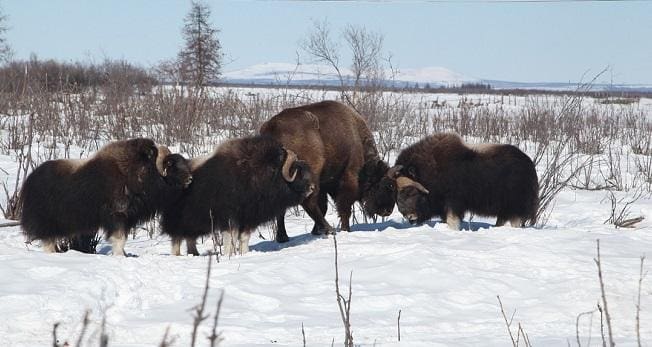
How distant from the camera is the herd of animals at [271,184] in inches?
299

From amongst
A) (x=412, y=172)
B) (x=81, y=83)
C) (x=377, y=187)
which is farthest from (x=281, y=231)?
(x=81, y=83)

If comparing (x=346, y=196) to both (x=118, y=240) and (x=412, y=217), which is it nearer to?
(x=412, y=217)

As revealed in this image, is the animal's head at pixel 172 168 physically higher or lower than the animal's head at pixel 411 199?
higher

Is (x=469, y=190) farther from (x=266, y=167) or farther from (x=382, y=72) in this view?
(x=382, y=72)

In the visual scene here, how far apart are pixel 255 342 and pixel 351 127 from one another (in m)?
5.02

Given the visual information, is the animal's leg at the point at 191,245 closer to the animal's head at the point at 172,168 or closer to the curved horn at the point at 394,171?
the animal's head at the point at 172,168

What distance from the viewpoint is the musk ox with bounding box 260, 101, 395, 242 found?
9.02 metres

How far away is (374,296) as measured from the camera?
6.17m

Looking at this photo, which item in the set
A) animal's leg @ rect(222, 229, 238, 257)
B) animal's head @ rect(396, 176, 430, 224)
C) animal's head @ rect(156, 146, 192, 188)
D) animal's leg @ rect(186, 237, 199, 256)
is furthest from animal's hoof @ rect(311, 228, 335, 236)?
animal's head @ rect(156, 146, 192, 188)

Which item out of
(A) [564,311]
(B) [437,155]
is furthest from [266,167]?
(A) [564,311]

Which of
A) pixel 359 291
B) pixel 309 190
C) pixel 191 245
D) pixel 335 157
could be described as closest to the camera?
pixel 359 291

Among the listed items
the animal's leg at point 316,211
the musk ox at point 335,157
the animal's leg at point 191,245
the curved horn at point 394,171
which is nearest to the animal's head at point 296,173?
the musk ox at point 335,157

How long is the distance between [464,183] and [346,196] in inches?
52.0

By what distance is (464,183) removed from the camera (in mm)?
9484
